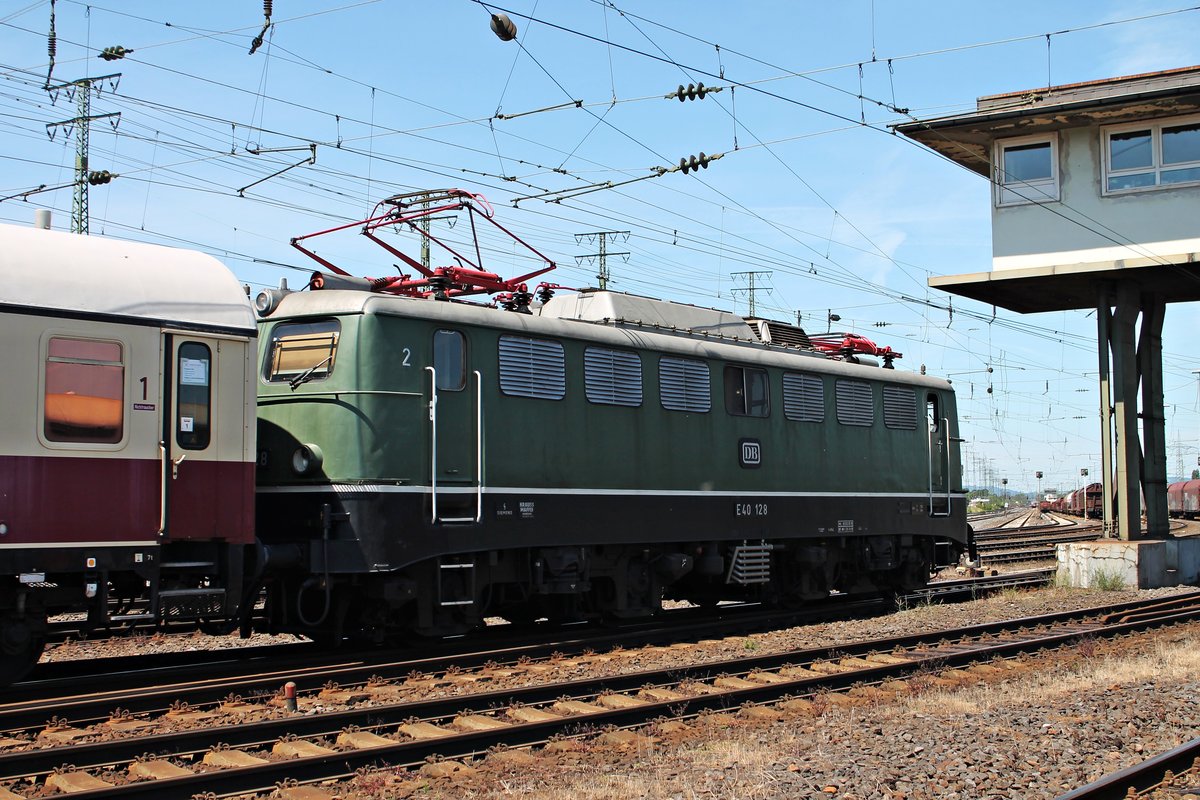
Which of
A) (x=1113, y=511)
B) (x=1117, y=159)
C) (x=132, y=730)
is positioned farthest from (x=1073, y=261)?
(x=132, y=730)

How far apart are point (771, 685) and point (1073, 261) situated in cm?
1498

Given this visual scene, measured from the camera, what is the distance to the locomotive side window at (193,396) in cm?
1098

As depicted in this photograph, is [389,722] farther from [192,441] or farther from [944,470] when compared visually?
[944,470]

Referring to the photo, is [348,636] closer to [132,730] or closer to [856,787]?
[132,730]

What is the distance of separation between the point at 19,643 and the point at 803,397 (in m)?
11.9

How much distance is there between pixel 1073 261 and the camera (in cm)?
2316

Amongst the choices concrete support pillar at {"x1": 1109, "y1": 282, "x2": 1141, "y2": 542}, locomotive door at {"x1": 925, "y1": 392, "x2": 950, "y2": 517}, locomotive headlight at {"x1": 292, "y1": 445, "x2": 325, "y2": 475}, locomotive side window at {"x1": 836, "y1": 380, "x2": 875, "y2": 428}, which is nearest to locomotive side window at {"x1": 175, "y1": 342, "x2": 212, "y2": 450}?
locomotive headlight at {"x1": 292, "y1": 445, "x2": 325, "y2": 475}

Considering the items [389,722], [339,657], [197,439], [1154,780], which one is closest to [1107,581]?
[1154,780]

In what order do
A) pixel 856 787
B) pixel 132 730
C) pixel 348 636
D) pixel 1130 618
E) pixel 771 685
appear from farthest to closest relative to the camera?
1. pixel 1130 618
2. pixel 348 636
3. pixel 771 685
4. pixel 132 730
5. pixel 856 787

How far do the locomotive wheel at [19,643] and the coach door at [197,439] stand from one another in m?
1.30

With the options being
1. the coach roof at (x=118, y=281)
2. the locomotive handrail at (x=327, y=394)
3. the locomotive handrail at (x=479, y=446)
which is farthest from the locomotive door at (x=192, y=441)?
the locomotive handrail at (x=479, y=446)

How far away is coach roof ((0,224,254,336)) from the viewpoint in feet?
33.0

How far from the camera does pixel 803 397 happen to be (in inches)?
728

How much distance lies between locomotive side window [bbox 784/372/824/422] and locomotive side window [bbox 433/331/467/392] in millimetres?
6367
